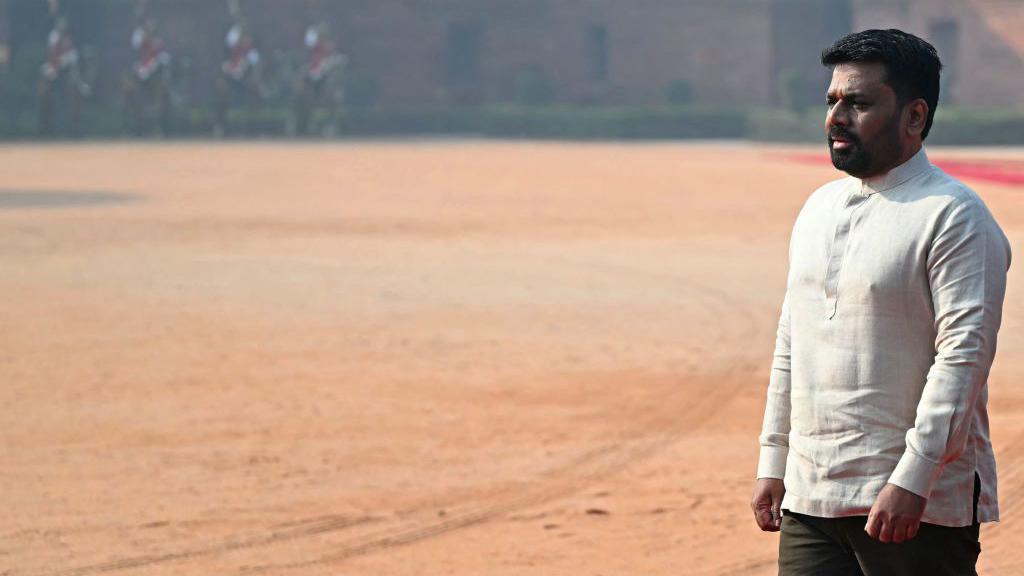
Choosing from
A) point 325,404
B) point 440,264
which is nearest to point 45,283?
point 440,264

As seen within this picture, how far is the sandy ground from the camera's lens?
579 cm

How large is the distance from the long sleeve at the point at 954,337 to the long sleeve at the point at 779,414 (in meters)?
0.36

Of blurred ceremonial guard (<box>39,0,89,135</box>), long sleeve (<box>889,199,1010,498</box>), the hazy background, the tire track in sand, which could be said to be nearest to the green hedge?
the hazy background

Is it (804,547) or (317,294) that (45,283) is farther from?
(804,547)

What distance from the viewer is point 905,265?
2.93 meters

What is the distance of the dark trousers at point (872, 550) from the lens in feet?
9.78

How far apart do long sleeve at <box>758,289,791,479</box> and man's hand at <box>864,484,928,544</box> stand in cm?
36

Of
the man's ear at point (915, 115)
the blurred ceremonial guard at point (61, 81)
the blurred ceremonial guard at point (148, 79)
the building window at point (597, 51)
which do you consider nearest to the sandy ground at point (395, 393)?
the man's ear at point (915, 115)

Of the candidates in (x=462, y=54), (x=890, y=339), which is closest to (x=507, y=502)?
(x=890, y=339)

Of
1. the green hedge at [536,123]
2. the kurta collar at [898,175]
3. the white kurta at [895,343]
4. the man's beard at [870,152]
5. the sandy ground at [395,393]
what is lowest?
the green hedge at [536,123]

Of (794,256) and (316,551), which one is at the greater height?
(794,256)

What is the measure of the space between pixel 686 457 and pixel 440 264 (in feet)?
27.6

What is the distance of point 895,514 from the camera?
2.87m

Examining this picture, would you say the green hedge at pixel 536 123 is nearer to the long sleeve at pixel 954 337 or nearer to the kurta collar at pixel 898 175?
the kurta collar at pixel 898 175
